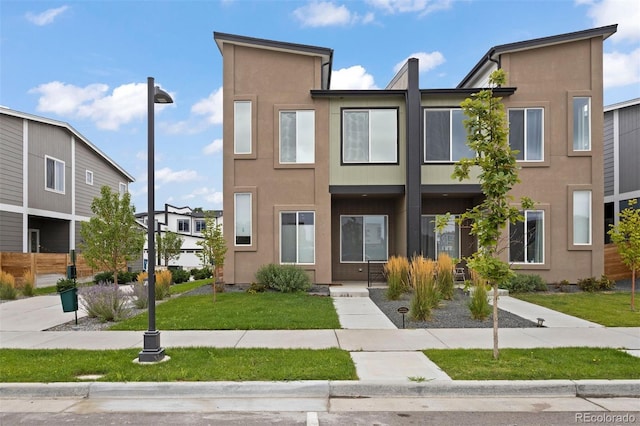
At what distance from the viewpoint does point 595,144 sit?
15758 millimetres

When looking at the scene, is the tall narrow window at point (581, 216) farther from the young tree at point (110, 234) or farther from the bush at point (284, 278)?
the young tree at point (110, 234)

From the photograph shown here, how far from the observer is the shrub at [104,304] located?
1047 cm

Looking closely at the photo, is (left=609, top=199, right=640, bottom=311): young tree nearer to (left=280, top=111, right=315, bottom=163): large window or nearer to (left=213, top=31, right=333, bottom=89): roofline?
(left=280, top=111, right=315, bottom=163): large window

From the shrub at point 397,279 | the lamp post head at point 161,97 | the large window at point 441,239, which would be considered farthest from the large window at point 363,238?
the lamp post head at point 161,97

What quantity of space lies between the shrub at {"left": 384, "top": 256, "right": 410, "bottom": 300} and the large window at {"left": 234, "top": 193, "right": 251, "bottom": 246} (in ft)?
17.8

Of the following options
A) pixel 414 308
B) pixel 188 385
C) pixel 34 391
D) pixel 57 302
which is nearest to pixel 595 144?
pixel 414 308

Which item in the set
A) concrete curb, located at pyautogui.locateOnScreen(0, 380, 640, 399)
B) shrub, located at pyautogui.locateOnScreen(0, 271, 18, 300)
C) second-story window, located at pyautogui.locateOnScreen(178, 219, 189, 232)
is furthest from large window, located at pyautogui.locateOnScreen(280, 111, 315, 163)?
second-story window, located at pyautogui.locateOnScreen(178, 219, 189, 232)

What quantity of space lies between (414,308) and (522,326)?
94.8 inches

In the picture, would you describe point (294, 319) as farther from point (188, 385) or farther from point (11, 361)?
point (11, 361)

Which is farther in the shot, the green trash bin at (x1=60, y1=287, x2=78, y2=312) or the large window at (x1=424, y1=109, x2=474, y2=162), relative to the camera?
the large window at (x1=424, y1=109, x2=474, y2=162)

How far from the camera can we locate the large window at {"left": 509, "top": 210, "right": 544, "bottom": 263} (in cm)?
1584

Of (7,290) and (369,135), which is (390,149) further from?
(7,290)

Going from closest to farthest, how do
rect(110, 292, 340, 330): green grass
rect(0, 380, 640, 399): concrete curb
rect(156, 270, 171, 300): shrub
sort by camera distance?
rect(0, 380, 640, 399): concrete curb < rect(110, 292, 340, 330): green grass < rect(156, 270, 171, 300): shrub

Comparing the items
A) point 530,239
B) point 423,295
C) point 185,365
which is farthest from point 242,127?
point 530,239
